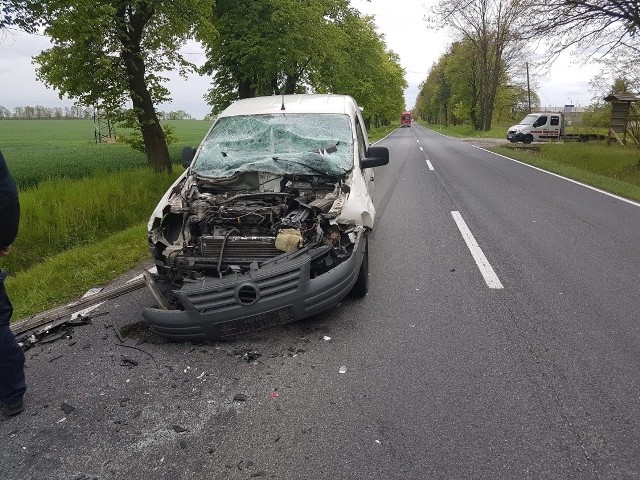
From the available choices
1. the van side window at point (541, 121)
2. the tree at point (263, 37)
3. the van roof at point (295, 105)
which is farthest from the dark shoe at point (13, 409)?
the van side window at point (541, 121)

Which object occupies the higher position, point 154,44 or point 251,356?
point 154,44

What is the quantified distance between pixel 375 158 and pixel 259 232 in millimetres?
2024

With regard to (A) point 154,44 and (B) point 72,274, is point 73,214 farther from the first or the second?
(A) point 154,44

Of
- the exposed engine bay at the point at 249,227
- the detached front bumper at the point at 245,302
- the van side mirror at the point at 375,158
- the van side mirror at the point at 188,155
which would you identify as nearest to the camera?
the detached front bumper at the point at 245,302

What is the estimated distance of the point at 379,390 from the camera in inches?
117

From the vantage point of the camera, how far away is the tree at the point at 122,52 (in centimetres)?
975

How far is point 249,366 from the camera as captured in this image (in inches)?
130

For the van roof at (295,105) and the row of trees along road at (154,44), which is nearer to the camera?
the van roof at (295,105)

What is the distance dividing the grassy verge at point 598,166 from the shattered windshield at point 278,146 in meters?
8.63

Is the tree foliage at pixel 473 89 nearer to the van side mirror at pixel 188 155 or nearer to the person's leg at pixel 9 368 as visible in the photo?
the van side mirror at pixel 188 155

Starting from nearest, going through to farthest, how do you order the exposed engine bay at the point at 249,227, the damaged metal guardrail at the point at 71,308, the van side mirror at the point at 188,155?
the exposed engine bay at the point at 249,227, the damaged metal guardrail at the point at 71,308, the van side mirror at the point at 188,155

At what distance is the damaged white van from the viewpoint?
3418mm

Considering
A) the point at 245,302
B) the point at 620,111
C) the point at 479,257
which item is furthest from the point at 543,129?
Answer: the point at 245,302

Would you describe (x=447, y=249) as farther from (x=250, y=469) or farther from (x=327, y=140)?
(x=250, y=469)
